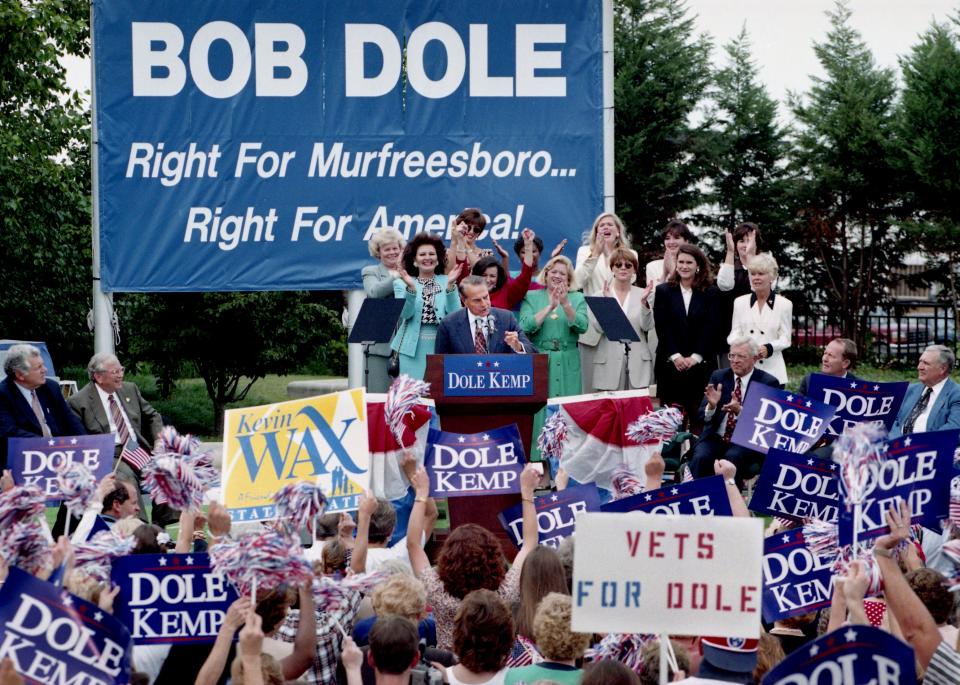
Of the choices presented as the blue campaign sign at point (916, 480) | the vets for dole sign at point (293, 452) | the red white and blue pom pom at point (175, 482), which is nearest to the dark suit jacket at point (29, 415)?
the vets for dole sign at point (293, 452)

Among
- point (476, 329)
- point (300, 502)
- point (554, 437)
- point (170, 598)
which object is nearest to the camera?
point (170, 598)

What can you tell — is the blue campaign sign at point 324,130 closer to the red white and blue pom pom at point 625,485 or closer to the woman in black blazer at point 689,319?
the woman in black blazer at point 689,319

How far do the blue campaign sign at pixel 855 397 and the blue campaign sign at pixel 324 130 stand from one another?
5964 millimetres

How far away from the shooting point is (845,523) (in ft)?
18.4

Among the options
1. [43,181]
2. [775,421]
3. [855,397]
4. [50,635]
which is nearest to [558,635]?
[50,635]

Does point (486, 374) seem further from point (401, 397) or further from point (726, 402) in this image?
point (726, 402)

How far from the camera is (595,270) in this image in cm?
1211

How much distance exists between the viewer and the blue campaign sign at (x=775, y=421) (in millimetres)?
8438

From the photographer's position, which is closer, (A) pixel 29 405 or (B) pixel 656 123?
(A) pixel 29 405

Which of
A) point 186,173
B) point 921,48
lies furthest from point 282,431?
point 921,48

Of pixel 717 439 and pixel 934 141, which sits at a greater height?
pixel 934 141

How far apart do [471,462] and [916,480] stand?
8.84ft

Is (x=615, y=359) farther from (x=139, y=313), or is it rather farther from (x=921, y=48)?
(x=921, y=48)

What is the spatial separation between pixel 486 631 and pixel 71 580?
62.1 inches
